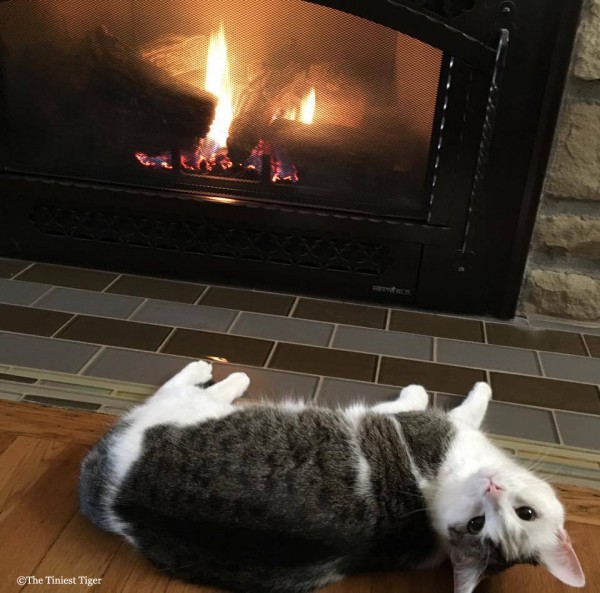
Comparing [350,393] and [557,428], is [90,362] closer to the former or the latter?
[350,393]

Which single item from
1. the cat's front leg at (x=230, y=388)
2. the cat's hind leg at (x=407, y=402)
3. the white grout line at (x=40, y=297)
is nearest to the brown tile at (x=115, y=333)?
the white grout line at (x=40, y=297)

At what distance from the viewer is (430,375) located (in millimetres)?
1512

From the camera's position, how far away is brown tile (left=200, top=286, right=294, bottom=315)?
1768 millimetres

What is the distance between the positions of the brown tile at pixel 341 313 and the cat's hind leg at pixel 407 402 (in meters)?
0.34

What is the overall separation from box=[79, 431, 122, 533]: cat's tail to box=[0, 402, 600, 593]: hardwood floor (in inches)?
2.1

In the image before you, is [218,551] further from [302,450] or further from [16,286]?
[16,286]

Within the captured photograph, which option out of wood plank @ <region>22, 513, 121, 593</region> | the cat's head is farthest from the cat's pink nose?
wood plank @ <region>22, 513, 121, 593</region>

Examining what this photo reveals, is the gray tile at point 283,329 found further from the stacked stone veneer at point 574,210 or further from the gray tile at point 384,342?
the stacked stone veneer at point 574,210

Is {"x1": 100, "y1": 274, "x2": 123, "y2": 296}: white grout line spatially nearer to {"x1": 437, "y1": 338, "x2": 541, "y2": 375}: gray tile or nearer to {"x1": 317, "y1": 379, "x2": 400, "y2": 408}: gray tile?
{"x1": 317, "y1": 379, "x2": 400, "y2": 408}: gray tile

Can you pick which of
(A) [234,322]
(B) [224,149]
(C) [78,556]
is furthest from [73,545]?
(B) [224,149]

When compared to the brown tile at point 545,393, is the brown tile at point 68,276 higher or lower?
higher

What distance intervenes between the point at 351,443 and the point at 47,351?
0.84 meters

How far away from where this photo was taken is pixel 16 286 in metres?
1.81

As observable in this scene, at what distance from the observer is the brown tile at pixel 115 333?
5.19 ft
